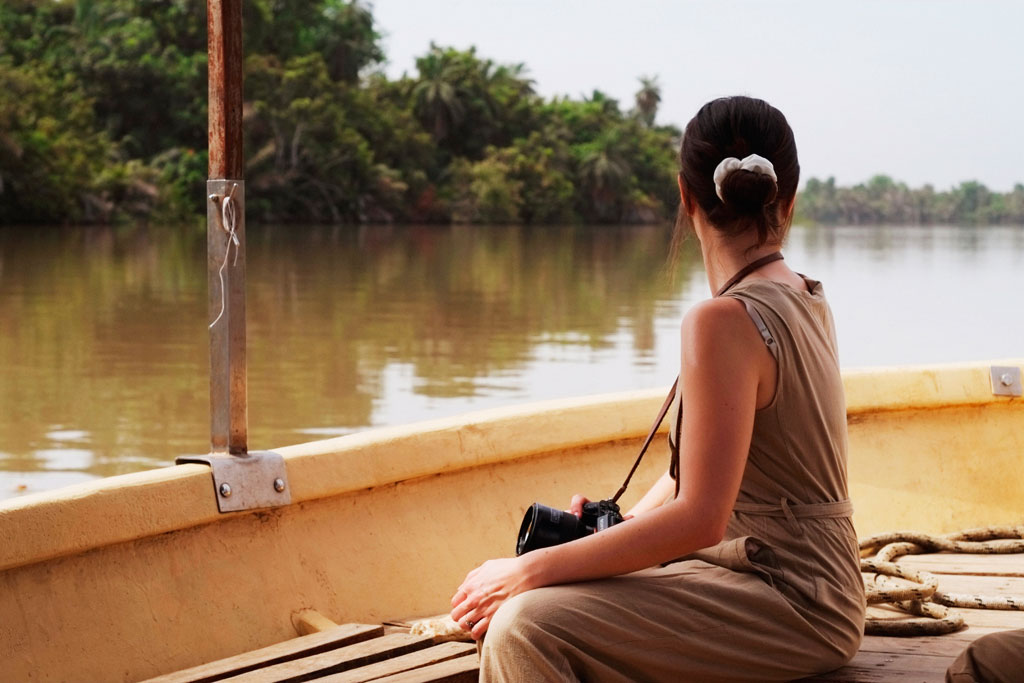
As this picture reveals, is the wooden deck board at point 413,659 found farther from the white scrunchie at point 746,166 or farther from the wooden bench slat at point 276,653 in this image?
the white scrunchie at point 746,166

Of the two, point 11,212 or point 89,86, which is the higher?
point 89,86

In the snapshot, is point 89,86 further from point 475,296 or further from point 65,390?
point 65,390

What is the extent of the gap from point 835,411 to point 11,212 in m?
41.5

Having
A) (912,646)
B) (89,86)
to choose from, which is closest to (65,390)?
(912,646)

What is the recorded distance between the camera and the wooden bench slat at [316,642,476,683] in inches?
89.8

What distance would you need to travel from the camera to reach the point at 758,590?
1788 millimetres

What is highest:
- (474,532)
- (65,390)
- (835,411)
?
(835,411)

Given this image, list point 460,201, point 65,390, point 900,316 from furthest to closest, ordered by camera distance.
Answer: point 460,201 < point 900,316 < point 65,390

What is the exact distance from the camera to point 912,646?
2318mm

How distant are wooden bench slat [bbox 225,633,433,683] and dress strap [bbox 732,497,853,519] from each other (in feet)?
2.82

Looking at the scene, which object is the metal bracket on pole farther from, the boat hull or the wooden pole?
the boat hull

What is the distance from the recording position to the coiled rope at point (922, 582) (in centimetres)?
242

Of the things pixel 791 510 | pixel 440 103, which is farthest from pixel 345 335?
pixel 440 103

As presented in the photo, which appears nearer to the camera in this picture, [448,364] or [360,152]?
[448,364]
